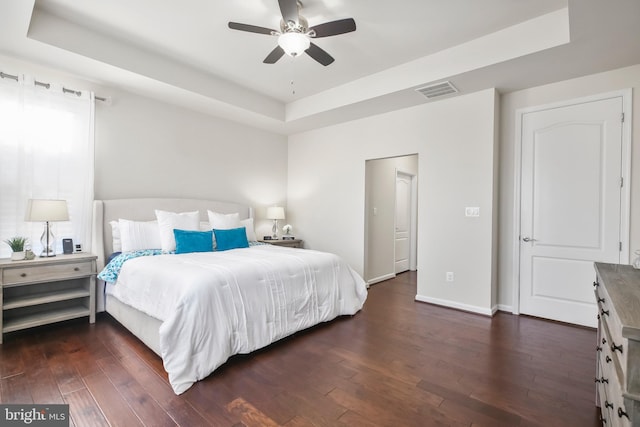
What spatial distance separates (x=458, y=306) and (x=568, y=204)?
167 centimetres

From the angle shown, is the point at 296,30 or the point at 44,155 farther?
the point at 44,155

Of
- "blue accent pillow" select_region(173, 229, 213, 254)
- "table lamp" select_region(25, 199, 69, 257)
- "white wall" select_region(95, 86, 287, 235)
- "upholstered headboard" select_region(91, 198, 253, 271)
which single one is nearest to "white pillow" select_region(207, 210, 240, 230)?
"upholstered headboard" select_region(91, 198, 253, 271)

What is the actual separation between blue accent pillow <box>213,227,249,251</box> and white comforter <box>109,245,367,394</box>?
17.9 inches

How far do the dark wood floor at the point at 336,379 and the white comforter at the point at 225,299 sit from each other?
0.17m

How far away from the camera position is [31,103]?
303cm

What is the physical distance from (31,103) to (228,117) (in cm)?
226

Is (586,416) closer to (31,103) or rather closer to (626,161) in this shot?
(626,161)

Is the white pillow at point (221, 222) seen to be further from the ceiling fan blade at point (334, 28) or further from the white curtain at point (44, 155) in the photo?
the ceiling fan blade at point (334, 28)

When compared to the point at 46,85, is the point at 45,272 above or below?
below

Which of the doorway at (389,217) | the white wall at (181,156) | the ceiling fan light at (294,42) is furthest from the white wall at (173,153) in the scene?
the ceiling fan light at (294,42)

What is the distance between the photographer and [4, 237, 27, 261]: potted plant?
279cm

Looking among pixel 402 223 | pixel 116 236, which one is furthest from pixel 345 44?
pixel 402 223

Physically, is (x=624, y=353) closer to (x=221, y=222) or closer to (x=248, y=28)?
(x=248, y=28)

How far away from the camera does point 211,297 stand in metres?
2.23
